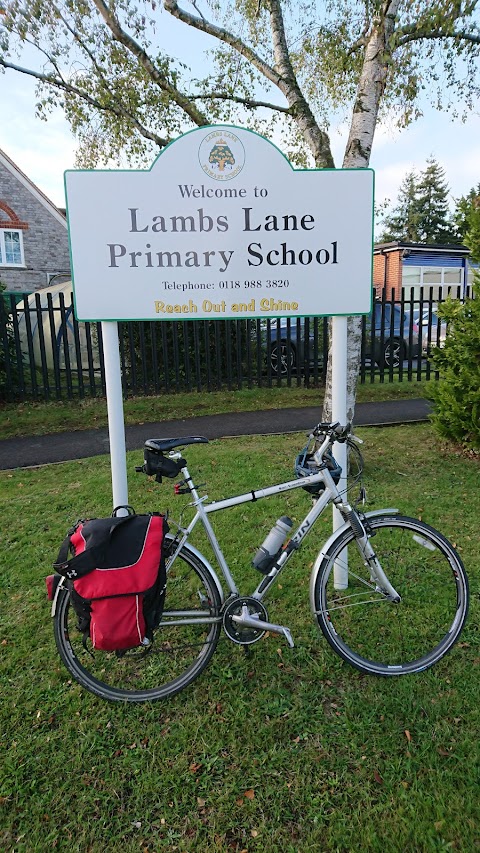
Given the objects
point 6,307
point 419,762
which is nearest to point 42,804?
point 419,762

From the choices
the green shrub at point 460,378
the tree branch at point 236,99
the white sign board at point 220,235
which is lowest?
the green shrub at point 460,378

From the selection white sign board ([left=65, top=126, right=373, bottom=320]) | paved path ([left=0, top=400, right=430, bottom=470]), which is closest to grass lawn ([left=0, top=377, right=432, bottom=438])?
paved path ([left=0, top=400, right=430, bottom=470])

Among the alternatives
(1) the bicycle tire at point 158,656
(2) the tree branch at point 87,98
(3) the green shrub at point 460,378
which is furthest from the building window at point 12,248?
(1) the bicycle tire at point 158,656

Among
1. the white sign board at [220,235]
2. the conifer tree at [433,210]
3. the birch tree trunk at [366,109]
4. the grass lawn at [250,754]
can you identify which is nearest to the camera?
the grass lawn at [250,754]

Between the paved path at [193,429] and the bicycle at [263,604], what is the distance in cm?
435

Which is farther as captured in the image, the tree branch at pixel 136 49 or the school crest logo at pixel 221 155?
the tree branch at pixel 136 49

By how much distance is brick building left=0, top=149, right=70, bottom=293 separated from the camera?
813 inches

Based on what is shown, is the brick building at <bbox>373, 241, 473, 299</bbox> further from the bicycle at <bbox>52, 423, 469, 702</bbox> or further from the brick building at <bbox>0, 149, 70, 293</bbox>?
the bicycle at <bbox>52, 423, 469, 702</bbox>

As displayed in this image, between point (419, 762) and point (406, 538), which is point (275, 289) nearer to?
point (406, 538)

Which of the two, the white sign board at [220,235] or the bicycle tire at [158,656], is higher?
the white sign board at [220,235]

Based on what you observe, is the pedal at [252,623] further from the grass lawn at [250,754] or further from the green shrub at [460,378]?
the green shrub at [460,378]

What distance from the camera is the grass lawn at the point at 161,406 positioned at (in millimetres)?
8414

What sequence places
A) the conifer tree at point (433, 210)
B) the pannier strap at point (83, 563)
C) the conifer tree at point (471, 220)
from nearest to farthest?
the pannier strap at point (83, 563) < the conifer tree at point (471, 220) < the conifer tree at point (433, 210)

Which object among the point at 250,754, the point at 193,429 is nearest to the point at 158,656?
the point at 250,754
